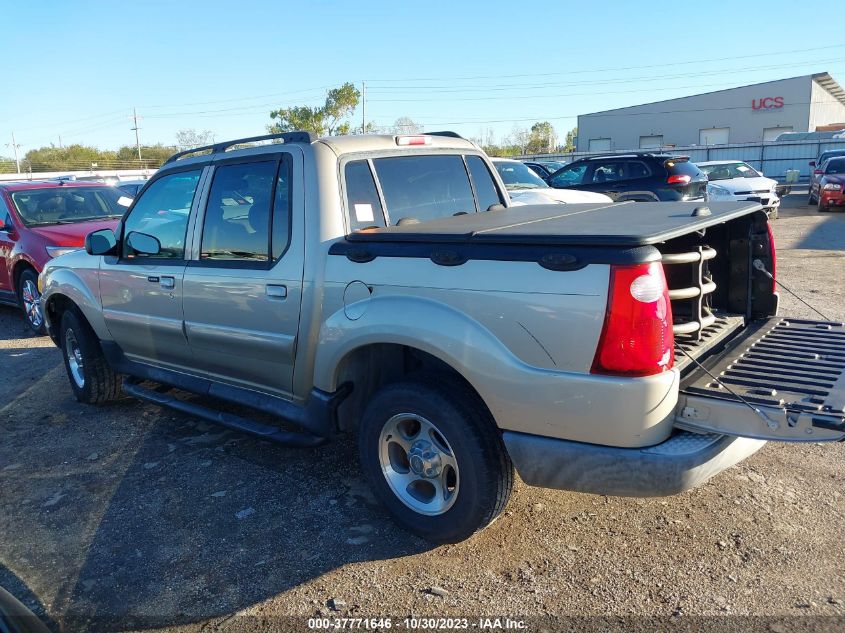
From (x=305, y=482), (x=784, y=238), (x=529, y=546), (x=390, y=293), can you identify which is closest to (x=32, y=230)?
(x=305, y=482)

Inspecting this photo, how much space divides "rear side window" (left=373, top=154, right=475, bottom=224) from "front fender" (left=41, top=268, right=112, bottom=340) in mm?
2570

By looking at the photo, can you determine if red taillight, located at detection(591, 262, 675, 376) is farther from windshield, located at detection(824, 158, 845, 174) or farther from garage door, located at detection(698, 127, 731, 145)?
garage door, located at detection(698, 127, 731, 145)

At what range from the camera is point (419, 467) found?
3.32 meters

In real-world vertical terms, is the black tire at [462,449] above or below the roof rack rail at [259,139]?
below

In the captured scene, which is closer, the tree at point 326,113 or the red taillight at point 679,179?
the red taillight at point 679,179

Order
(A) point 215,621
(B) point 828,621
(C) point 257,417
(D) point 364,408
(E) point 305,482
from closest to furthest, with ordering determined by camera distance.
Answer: (B) point 828,621
(A) point 215,621
(D) point 364,408
(E) point 305,482
(C) point 257,417

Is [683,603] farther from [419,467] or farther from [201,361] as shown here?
[201,361]

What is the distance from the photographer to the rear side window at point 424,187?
395 cm

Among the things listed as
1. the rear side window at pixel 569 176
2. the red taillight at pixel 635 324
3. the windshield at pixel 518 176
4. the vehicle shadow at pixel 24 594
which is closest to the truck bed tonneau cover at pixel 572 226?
the red taillight at pixel 635 324

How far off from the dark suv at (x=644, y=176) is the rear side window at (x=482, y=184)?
8.06 m

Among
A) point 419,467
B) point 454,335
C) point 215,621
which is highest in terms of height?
point 454,335

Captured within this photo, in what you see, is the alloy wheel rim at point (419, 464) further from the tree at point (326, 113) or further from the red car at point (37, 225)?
the tree at point (326, 113)

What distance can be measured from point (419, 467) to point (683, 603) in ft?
4.23

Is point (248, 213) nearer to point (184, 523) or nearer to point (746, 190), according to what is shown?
point (184, 523)
